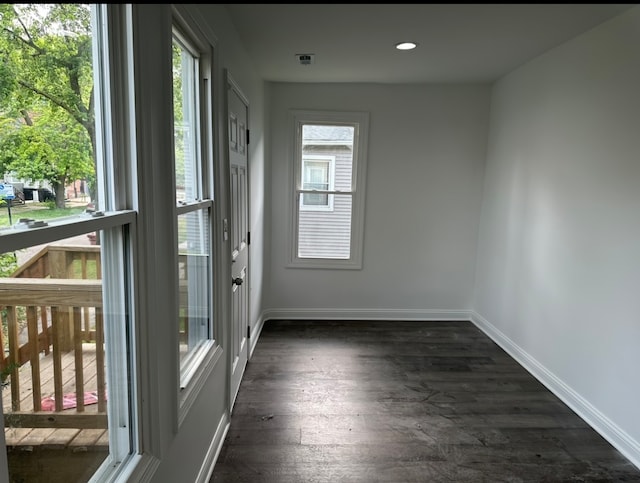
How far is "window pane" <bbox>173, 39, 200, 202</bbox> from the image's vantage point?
1603 millimetres

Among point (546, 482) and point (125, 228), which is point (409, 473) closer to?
point (546, 482)

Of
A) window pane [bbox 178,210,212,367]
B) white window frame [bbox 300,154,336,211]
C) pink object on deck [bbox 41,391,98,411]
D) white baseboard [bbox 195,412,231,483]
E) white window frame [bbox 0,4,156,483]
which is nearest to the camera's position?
pink object on deck [bbox 41,391,98,411]

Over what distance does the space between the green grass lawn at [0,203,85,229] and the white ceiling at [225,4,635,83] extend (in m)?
1.64

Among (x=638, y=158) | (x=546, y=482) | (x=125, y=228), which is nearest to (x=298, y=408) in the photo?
(x=546, y=482)

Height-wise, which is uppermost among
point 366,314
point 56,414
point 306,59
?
point 306,59

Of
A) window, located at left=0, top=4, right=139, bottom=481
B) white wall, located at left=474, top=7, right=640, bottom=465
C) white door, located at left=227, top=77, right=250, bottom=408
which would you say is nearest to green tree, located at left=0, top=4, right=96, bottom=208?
window, located at left=0, top=4, right=139, bottom=481

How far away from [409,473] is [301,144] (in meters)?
3.09

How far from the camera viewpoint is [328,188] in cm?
417

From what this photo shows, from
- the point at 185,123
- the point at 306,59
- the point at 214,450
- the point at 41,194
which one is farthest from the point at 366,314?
the point at 41,194

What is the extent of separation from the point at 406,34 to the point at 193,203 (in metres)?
1.89

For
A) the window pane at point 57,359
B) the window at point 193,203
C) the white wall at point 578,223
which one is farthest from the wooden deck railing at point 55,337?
the white wall at point 578,223

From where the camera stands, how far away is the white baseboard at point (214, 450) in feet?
6.24

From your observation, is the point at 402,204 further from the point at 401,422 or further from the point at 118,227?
the point at 118,227

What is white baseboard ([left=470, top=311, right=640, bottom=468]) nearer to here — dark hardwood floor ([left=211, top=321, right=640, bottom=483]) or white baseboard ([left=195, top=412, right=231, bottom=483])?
dark hardwood floor ([left=211, top=321, right=640, bottom=483])
